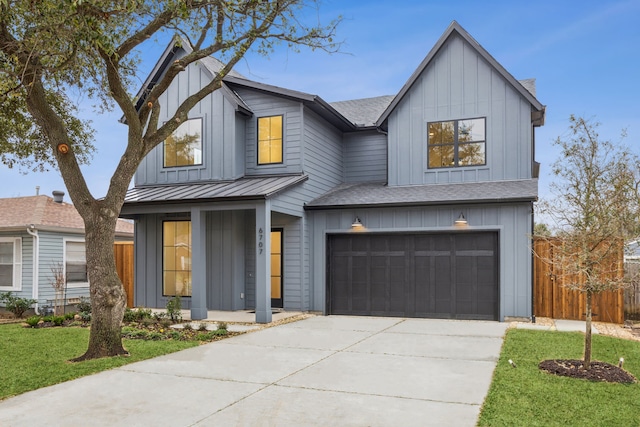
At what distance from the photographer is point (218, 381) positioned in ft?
20.8

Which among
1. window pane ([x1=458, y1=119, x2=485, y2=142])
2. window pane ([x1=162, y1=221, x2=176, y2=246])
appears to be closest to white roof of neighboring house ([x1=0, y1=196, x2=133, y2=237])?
window pane ([x1=162, y1=221, x2=176, y2=246])

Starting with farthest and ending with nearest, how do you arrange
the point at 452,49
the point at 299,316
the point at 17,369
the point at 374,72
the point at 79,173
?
the point at 374,72 → the point at 452,49 → the point at 299,316 → the point at 79,173 → the point at 17,369

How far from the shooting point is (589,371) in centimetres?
657

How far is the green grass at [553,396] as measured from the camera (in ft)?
15.8

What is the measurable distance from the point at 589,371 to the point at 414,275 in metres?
6.17

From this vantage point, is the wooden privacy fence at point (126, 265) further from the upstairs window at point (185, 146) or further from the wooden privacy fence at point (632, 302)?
the wooden privacy fence at point (632, 302)

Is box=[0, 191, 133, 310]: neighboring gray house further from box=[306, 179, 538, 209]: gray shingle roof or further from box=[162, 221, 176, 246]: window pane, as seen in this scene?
box=[306, 179, 538, 209]: gray shingle roof

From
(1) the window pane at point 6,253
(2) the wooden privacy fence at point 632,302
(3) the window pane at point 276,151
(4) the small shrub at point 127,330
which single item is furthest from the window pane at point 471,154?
(1) the window pane at point 6,253

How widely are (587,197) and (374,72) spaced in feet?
66.7

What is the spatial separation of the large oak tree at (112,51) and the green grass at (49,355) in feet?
1.60

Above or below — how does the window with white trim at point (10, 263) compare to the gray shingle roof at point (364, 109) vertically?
below

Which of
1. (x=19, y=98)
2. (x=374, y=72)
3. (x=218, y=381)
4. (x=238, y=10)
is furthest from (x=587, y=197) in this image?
(x=374, y=72)

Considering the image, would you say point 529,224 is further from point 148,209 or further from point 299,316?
point 148,209

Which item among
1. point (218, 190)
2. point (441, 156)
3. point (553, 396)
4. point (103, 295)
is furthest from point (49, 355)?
point (441, 156)
